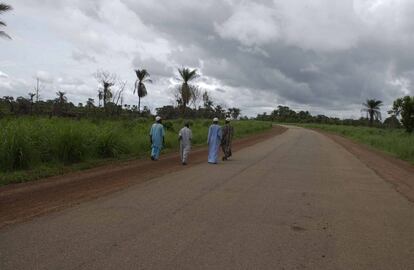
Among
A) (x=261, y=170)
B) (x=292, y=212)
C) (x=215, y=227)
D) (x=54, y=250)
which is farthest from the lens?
(x=261, y=170)

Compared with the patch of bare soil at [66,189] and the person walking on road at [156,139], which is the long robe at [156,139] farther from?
the patch of bare soil at [66,189]

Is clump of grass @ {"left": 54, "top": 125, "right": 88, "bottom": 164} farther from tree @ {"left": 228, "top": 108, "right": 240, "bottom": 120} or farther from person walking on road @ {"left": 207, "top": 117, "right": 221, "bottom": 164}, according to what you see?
tree @ {"left": 228, "top": 108, "right": 240, "bottom": 120}

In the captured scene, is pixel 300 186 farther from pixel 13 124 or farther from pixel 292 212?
pixel 13 124

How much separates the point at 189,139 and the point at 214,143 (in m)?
1.06

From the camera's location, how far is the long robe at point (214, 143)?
697 inches

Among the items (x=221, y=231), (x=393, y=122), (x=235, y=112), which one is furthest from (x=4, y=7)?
(x=235, y=112)

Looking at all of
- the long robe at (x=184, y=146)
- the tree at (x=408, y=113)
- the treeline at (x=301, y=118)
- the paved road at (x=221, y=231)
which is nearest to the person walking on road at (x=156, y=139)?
the long robe at (x=184, y=146)

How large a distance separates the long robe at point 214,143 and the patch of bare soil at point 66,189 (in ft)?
6.04

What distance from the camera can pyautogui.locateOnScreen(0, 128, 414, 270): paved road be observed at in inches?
218

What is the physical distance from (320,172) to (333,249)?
945cm

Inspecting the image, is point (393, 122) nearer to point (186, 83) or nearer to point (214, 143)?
point (186, 83)

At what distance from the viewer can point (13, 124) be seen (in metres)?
15.5

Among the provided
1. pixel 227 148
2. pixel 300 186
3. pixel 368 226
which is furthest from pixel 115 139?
pixel 368 226

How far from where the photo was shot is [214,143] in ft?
59.2
